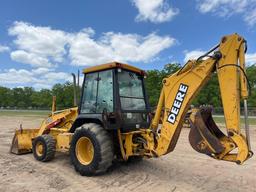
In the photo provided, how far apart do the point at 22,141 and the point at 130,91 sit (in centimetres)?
397

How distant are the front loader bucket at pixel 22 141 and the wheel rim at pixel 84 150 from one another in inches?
110

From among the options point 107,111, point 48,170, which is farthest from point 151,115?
point 48,170

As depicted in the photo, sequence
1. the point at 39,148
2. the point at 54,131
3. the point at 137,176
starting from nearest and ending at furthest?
the point at 137,176
the point at 39,148
the point at 54,131

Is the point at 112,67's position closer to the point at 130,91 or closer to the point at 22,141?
the point at 130,91

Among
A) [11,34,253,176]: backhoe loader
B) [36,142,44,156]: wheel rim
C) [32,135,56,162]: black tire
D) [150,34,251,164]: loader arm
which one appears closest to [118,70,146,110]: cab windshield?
[11,34,253,176]: backhoe loader

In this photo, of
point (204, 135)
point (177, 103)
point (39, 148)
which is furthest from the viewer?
point (39, 148)

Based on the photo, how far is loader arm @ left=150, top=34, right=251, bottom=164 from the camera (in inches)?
177

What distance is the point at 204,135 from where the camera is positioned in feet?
16.0

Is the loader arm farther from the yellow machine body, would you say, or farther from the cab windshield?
the yellow machine body

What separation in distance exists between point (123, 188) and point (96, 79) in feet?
8.54

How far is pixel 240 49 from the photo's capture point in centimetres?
459

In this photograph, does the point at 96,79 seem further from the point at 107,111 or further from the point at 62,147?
the point at 62,147

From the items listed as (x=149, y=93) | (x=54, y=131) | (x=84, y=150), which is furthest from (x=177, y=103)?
(x=149, y=93)

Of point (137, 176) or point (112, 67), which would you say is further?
point (112, 67)
